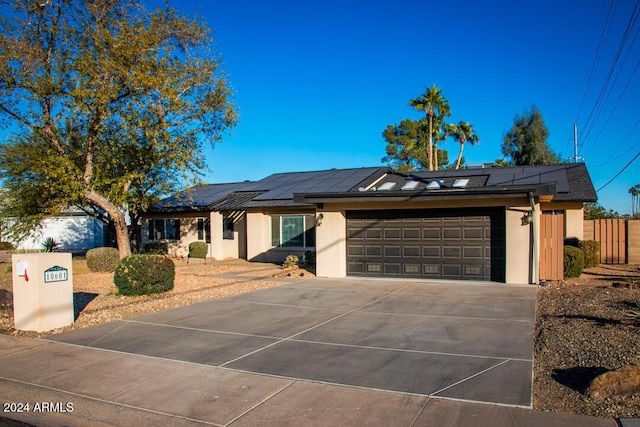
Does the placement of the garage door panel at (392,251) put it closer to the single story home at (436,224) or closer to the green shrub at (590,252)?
the single story home at (436,224)

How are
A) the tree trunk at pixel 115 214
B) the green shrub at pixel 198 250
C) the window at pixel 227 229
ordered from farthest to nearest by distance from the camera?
the window at pixel 227 229
the green shrub at pixel 198 250
the tree trunk at pixel 115 214

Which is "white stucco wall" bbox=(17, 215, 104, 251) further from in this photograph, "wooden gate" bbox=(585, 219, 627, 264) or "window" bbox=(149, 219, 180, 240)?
"wooden gate" bbox=(585, 219, 627, 264)

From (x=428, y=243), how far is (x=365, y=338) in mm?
7695

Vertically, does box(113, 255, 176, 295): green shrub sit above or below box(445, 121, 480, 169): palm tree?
below

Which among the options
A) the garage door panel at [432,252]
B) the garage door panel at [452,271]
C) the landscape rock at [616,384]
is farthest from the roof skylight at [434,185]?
the landscape rock at [616,384]

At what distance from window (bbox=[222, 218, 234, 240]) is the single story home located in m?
2.42

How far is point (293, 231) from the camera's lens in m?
23.4

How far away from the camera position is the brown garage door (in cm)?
1502

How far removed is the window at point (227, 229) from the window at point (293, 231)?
3.15 m

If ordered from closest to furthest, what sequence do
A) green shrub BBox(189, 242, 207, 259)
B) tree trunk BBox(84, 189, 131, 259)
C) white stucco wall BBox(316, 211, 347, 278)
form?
1. white stucco wall BBox(316, 211, 347, 278)
2. tree trunk BBox(84, 189, 131, 259)
3. green shrub BBox(189, 242, 207, 259)

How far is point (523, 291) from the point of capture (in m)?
13.2

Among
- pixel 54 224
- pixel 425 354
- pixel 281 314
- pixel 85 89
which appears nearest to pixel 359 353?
pixel 425 354

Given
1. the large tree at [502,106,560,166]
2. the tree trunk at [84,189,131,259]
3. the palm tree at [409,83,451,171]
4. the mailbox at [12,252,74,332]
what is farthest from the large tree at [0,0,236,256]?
the large tree at [502,106,560,166]

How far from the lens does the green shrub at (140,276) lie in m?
13.3
